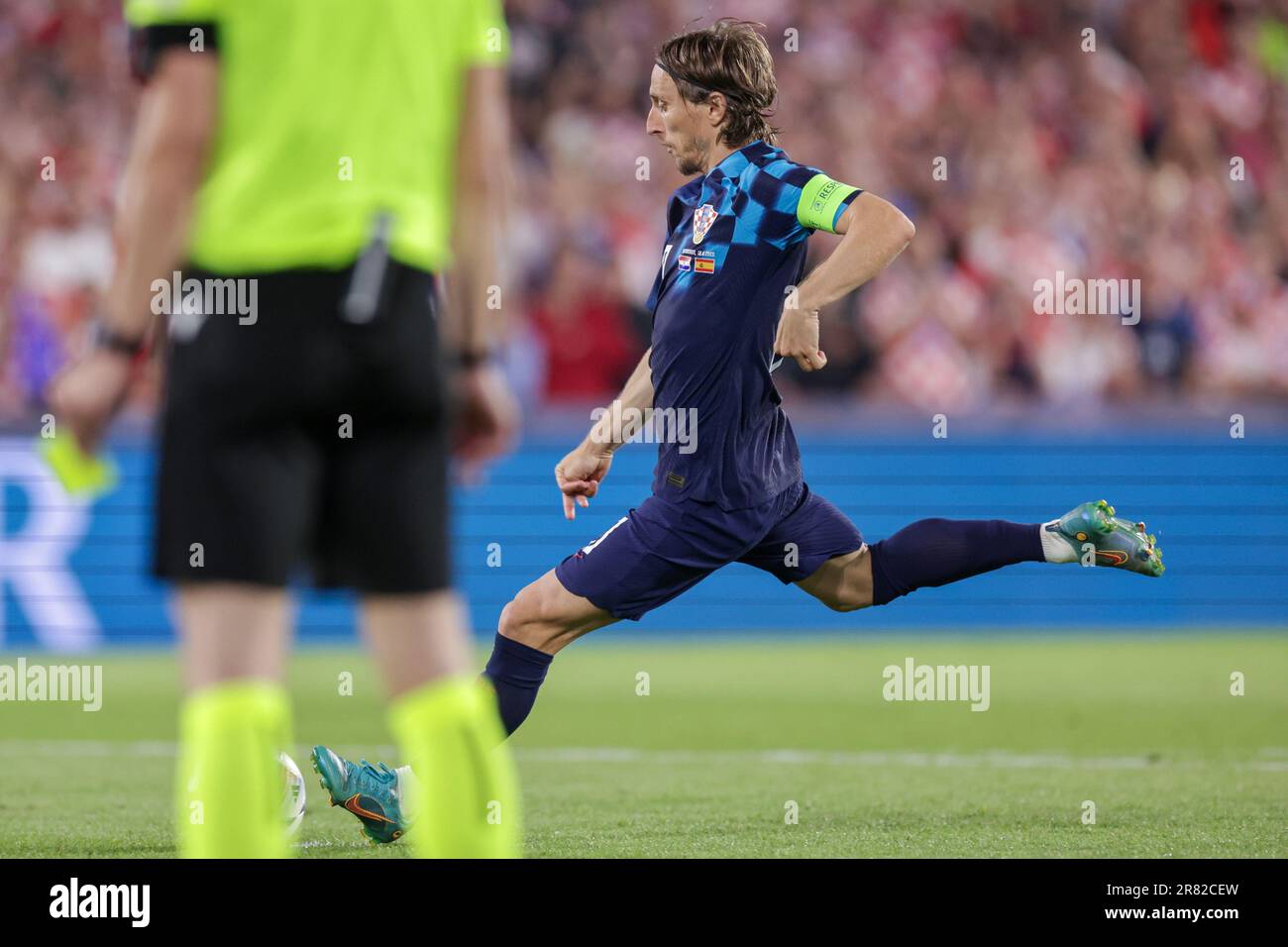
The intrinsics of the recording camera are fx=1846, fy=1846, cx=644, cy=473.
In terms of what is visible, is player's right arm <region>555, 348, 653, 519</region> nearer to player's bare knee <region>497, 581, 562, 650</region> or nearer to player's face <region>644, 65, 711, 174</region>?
player's bare knee <region>497, 581, 562, 650</region>

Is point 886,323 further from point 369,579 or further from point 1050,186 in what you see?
point 369,579

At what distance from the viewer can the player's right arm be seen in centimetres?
589

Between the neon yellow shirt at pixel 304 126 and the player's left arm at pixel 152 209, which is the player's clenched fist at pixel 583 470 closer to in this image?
the neon yellow shirt at pixel 304 126

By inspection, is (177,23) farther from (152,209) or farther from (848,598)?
(848,598)

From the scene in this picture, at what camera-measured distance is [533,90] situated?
54.0 ft

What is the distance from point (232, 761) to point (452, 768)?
38 cm

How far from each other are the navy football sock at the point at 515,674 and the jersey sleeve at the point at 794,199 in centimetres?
150

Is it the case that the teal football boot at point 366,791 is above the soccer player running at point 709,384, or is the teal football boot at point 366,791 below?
below

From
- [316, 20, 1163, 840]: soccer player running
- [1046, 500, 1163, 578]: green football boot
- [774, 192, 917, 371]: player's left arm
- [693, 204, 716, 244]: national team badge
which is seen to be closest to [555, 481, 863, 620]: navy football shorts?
[316, 20, 1163, 840]: soccer player running

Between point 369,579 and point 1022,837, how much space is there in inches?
128

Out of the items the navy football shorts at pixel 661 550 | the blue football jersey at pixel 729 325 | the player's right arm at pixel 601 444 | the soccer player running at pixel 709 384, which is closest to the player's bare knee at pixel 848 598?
the soccer player running at pixel 709 384

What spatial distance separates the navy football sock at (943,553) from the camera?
20.5 ft

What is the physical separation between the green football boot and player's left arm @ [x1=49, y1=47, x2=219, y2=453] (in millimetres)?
3843

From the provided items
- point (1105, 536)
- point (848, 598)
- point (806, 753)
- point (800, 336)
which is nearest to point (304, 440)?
point (800, 336)
